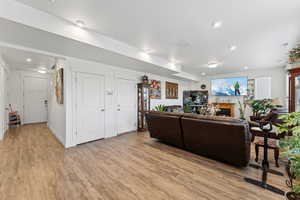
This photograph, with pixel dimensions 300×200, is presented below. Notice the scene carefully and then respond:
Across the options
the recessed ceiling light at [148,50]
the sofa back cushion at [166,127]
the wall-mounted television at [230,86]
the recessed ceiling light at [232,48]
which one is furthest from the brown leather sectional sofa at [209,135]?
the wall-mounted television at [230,86]

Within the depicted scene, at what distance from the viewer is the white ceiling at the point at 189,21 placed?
1.95m

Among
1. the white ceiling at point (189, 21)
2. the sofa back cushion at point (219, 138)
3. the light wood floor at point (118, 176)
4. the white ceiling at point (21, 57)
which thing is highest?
the white ceiling at point (189, 21)

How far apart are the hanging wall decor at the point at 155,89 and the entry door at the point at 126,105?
97cm

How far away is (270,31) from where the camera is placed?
2.72 metres

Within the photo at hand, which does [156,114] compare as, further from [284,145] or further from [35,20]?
[35,20]

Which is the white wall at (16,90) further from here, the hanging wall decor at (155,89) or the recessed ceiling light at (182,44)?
the recessed ceiling light at (182,44)

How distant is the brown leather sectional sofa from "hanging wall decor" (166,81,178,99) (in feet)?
11.5

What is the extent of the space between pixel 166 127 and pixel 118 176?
1599 mm

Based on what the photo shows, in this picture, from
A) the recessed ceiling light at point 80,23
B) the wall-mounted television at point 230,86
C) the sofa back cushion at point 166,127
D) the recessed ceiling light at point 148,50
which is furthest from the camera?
the wall-mounted television at point 230,86

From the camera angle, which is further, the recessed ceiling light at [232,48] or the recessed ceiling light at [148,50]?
the recessed ceiling light at [148,50]

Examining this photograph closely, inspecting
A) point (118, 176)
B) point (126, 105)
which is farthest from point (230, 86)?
point (118, 176)

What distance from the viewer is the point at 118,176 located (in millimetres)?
2098

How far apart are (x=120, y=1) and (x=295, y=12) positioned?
2.92m

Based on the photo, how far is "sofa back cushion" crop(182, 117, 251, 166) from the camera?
2127 millimetres
